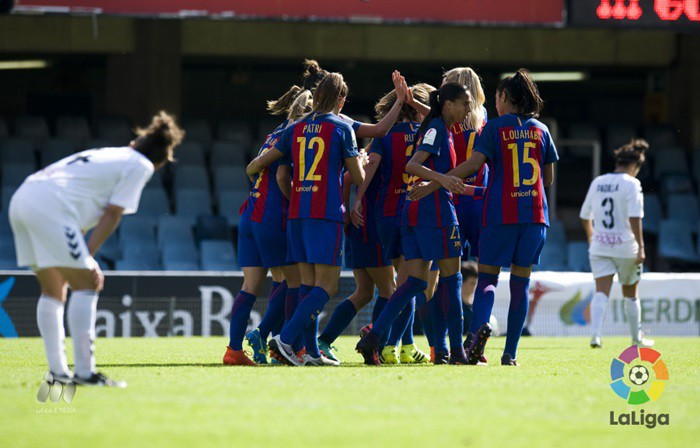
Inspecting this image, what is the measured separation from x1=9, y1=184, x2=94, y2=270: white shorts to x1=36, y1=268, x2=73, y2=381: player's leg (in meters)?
0.12

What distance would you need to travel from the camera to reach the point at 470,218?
887 centimetres

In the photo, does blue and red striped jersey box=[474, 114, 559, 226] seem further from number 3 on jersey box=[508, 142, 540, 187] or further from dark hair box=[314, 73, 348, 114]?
dark hair box=[314, 73, 348, 114]

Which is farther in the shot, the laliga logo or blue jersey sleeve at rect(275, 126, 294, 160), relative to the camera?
the laliga logo

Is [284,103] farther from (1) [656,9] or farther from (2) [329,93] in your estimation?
(1) [656,9]

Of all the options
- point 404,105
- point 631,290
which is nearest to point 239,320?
point 404,105

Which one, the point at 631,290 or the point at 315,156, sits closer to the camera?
the point at 315,156

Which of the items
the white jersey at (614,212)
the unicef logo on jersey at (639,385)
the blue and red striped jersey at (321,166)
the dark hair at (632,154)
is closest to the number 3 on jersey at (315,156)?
the blue and red striped jersey at (321,166)

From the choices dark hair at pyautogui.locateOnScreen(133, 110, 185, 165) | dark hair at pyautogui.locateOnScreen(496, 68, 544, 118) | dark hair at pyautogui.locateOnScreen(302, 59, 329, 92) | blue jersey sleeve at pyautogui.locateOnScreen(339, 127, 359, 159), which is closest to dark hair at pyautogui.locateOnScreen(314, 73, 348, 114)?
blue jersey sleeve at pyautogui.locateOnScreen(339, 127, 359, 159)

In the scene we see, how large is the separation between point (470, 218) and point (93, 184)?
11.3 feet

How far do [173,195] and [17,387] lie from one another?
43.9ft

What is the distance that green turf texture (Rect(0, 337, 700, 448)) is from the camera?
459 centimetres

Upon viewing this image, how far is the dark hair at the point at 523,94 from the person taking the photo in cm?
823

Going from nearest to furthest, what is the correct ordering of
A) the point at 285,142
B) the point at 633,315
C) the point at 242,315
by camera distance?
the point at 285,142, the point at 242,315, the point at 633,315

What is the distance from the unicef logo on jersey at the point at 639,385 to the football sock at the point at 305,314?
190 centimetres
